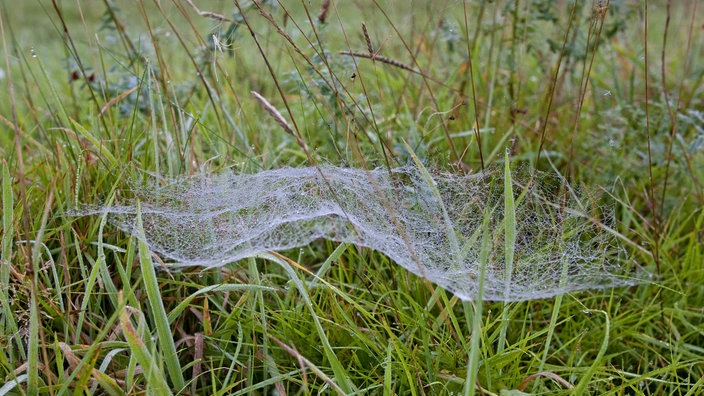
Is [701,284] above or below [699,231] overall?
below

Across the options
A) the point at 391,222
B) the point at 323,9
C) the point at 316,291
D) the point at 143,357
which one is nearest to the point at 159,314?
the point at 143,357

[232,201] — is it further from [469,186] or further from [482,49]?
[482,49]

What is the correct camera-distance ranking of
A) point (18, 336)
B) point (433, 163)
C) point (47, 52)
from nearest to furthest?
Result: point (18, 336)
point (433, 163)
point (47, 52)

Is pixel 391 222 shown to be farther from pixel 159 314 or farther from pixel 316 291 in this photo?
pixel 159 314

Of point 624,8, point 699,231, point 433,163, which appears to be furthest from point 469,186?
point 624,8

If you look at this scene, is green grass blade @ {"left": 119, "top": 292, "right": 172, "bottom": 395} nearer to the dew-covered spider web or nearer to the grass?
the grass


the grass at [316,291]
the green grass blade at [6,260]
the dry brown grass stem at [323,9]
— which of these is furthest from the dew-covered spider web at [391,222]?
the dry brown grass stem at [323,9]
